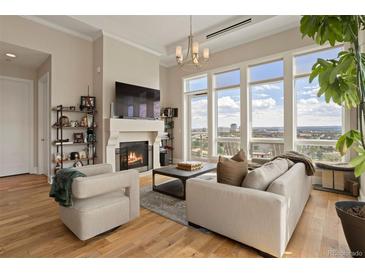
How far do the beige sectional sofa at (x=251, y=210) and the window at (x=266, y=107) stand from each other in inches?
99.3

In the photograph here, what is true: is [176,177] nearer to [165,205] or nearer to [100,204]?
[165,205]

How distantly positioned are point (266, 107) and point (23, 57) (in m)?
5.44

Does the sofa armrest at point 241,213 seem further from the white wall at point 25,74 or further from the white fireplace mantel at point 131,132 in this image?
the white wall at point 25,74

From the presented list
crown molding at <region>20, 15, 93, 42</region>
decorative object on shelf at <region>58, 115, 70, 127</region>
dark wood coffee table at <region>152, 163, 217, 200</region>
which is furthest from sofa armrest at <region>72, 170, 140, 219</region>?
crown molding at <region>20, 15, 93, 42</region>

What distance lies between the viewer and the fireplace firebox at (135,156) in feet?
14.3

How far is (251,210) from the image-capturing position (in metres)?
1.59

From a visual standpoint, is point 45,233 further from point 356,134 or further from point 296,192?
point 356,134

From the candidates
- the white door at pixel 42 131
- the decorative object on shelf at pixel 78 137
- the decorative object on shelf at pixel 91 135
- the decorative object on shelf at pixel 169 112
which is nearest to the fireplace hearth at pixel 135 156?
the decorative object on shelf at pixel 91 135

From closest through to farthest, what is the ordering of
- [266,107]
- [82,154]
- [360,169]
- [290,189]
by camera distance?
[360,169] → [290,189] → [82,154] → [266,107]

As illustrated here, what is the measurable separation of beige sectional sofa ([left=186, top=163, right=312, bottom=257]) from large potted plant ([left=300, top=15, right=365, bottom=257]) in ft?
1.44

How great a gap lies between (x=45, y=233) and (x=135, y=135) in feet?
9.35

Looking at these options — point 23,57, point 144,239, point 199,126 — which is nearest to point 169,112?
point 199,126

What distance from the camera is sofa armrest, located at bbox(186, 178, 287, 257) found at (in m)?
1.49

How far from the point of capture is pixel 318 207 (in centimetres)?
263
